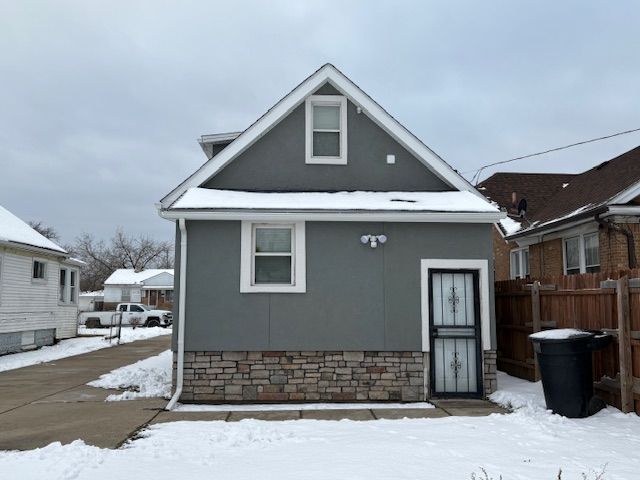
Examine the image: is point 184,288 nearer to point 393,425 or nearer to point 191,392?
point 191,392

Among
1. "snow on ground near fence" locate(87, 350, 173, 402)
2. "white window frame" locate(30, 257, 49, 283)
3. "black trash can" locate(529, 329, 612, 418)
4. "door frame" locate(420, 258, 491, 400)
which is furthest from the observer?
"white window frame" locate(30, 257, 49, 283)

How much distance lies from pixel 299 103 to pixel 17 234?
11439mm

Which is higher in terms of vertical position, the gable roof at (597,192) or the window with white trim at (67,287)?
the gable roof at (597,192)

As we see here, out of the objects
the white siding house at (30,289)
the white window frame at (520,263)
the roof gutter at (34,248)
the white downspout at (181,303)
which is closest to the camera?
the white downspout at (181,303)

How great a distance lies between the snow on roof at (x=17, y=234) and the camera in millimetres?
15391

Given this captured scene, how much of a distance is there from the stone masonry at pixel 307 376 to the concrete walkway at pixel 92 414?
0.48 metres

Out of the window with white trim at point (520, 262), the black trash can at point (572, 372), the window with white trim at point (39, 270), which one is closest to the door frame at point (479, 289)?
the black trash can at point (572, 372)

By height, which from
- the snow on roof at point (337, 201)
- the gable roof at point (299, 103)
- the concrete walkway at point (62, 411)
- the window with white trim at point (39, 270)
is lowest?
the concrete walkway at point (62, 411)

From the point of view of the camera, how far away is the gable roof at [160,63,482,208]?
9.30 metres

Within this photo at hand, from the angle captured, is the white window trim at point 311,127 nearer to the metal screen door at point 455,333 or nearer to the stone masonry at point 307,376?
the metal screen door at point 455,333

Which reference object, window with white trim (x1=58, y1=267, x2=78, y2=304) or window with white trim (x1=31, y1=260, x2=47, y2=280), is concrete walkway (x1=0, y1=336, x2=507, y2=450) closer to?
window with white trim (x1=31, y1=260, x2=47, y2=280)

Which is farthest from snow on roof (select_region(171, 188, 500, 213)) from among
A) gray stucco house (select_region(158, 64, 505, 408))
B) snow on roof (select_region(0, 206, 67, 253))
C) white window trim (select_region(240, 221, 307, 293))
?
snow on roof (select_region(0, 206, 67, 253))

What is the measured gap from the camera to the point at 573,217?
12.3m

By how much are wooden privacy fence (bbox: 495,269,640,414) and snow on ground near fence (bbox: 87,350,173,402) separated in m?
6.37
